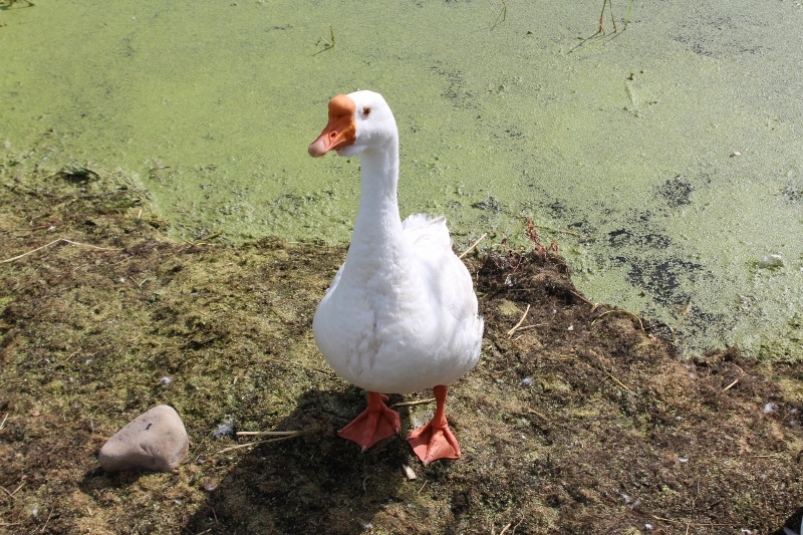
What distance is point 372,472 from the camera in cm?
255

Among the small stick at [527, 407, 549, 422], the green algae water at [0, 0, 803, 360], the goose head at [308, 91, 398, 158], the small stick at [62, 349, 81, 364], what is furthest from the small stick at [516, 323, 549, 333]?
the small stick at [62, 349, 81, 364]

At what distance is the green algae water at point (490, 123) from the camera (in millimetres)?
3477

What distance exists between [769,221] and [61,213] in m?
3.60

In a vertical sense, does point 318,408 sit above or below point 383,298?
below

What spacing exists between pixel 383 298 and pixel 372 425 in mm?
684

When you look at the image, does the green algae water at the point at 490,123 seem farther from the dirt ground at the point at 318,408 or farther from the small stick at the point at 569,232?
the dirt ground at the point at 318,408

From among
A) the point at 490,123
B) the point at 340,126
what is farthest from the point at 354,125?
the point at 490,123

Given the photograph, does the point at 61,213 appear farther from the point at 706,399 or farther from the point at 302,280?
the point at 706,399

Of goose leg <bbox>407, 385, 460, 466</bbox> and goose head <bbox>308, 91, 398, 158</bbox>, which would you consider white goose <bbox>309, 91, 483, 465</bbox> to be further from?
goose leg <bbox>407, 385, 460, 466</bbox>

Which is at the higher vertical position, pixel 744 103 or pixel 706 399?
pixel 744 103

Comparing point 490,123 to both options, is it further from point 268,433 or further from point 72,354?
A: point 72,354

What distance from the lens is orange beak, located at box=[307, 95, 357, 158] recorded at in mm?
1876

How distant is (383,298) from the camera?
2.16 meters

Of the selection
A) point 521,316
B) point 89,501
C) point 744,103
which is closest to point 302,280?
point 521,316
